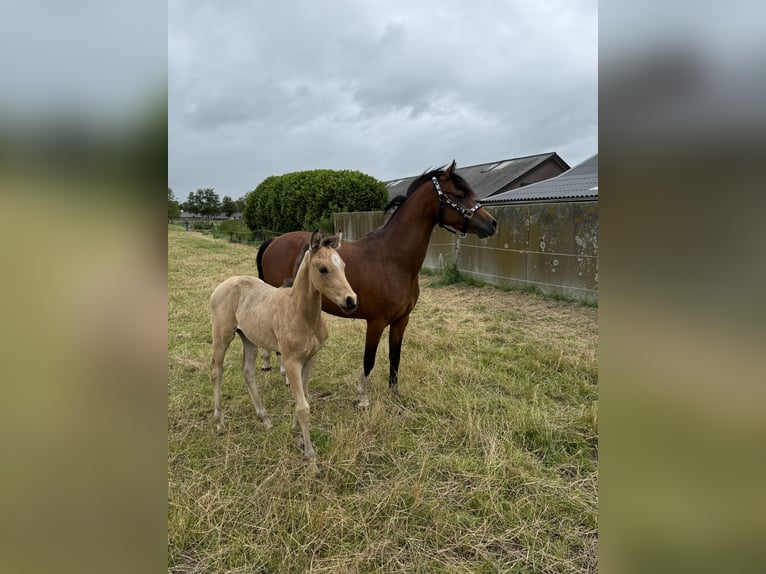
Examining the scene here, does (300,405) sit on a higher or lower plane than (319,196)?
lower

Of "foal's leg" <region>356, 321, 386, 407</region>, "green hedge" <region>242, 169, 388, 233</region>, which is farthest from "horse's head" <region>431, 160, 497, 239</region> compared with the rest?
"green hedge" <region>242, 169, 388, 233</region>

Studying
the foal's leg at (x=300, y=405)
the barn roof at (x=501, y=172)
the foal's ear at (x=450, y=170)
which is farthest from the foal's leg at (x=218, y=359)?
the barn roof at (x=501, y=172)

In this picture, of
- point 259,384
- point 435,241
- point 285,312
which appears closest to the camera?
point 285,312

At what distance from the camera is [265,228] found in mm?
24031

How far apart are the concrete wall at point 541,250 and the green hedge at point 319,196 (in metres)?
10.3

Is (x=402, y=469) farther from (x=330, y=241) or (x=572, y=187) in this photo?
(x=572, y=187)

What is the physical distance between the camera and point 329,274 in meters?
2.59

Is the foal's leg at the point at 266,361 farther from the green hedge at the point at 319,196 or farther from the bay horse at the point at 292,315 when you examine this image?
the green hedge at the point at 319,196

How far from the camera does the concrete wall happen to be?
7043 millimetres

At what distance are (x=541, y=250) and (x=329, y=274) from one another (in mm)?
6323

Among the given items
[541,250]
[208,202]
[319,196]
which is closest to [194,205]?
[208,202]
